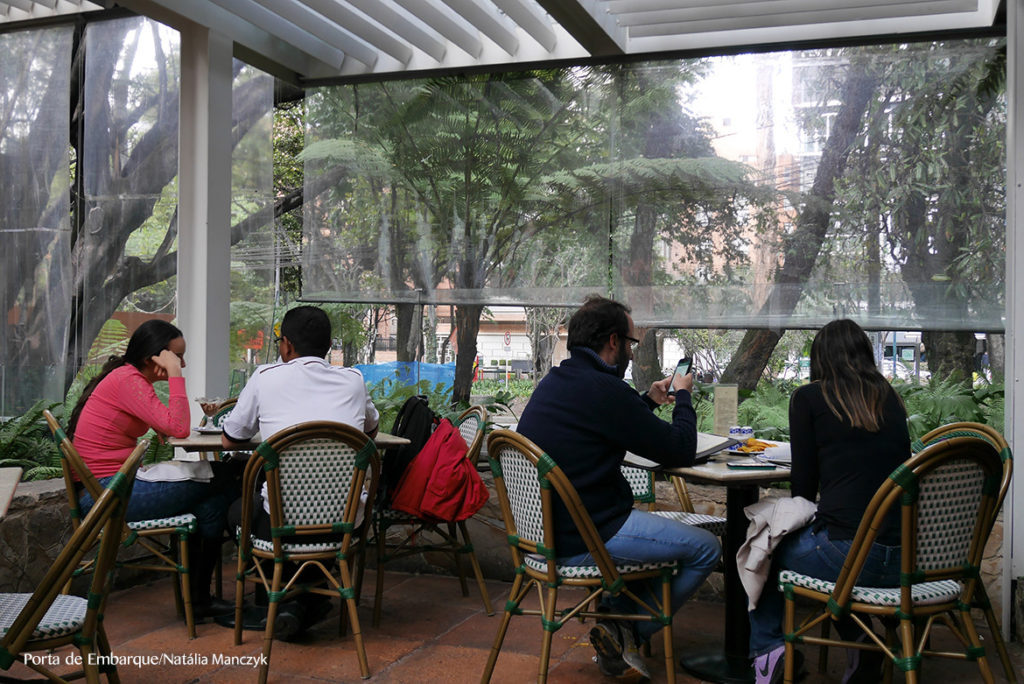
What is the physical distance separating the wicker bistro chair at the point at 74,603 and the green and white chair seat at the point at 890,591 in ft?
7.18

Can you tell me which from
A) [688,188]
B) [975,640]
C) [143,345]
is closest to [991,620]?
[975,640]

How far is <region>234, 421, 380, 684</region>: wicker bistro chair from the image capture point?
380 cm

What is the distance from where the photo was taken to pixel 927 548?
10.1 ft

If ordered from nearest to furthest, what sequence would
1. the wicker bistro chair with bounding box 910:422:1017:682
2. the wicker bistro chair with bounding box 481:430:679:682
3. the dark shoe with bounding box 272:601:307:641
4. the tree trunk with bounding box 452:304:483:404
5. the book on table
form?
the wicker bistro chair with bounding box 910:422:1017:682 < the wicker bistro chair with bounding box 481:430:679:682 < the book on table < the dark shoe with bounding box 272:601:307:641 < the tree trunk with bounding box 452:304:483:404

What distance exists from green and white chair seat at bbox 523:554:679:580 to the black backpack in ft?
3.78

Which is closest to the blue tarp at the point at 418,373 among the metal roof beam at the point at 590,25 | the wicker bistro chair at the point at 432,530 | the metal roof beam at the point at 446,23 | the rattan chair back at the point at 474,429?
the rattan chair back at the point at 474,429

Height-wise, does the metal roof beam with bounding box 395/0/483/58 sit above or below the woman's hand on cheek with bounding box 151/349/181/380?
above

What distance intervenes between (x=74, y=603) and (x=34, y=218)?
18.3 feet

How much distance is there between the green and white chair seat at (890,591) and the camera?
3080 millimetres

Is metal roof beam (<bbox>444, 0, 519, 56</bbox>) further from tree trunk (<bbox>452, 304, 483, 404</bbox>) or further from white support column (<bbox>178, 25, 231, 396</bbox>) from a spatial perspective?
tree trunk (<bbox>452, 304, 483, 404</bbox>)

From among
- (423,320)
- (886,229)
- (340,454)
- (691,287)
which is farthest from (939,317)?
(340,454)

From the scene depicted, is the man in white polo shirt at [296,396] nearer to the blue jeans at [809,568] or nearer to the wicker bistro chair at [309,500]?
the wicker bistro chair at [309,500]

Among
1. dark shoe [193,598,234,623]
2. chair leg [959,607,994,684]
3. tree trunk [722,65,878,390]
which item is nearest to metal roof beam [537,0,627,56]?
tree trunk [722,65,878,390]

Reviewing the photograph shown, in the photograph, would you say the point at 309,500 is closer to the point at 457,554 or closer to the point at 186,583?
the point at 186,583
